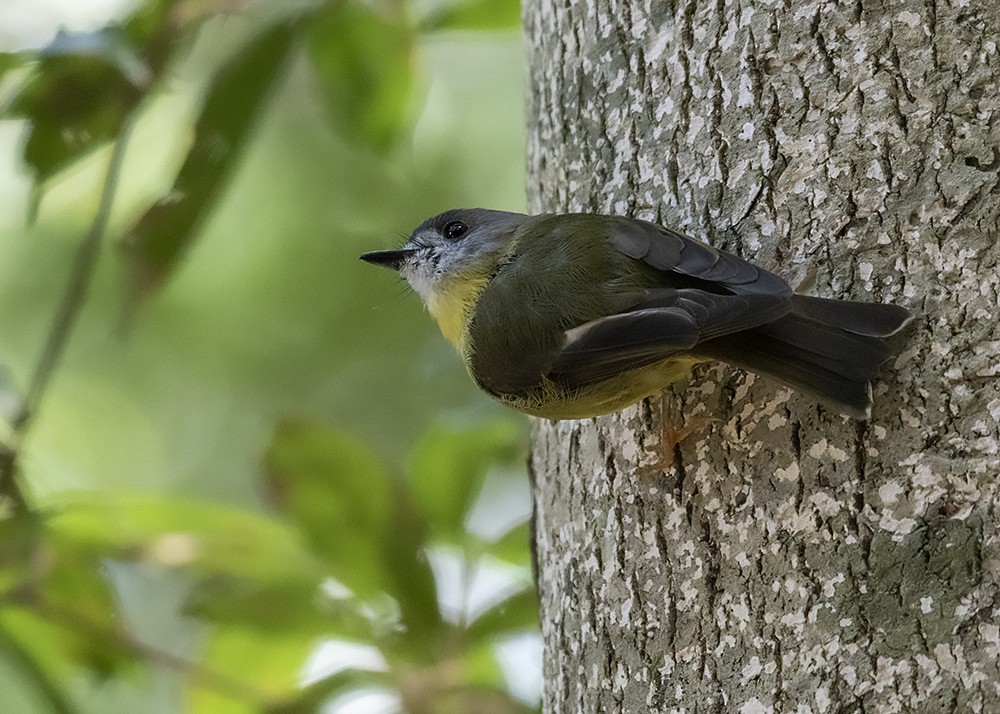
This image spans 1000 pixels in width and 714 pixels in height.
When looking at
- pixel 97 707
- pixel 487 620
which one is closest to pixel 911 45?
pixel 487 620

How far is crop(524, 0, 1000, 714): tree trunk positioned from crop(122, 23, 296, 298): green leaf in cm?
86

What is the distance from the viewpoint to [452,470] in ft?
7.72

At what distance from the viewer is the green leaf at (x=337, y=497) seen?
2.33 metres

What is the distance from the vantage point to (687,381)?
5.60 feet

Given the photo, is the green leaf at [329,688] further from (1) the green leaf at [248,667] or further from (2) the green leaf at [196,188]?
(2) the green leaf at [196,188]

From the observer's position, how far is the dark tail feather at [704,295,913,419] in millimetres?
1424

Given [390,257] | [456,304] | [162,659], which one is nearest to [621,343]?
[456,304]

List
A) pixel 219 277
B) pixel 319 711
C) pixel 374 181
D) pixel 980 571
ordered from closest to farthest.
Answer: pixel 980 571, pixel 319 711, pixel 374 181, pixel 219 277

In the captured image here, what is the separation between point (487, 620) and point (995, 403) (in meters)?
1.29

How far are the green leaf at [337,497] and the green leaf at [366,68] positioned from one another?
0.83 metres

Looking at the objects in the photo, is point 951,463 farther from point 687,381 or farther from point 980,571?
point 687,381

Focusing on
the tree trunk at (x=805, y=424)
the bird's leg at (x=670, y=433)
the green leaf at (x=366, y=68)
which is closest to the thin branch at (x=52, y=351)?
the green leaf at (x=366, y=68)

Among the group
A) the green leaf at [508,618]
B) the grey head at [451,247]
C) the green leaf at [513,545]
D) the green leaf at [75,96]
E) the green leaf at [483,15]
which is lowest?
the green leaf at [508,618]

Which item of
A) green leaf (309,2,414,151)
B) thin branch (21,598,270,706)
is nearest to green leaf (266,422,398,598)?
thin branch (21,598,270,706)
